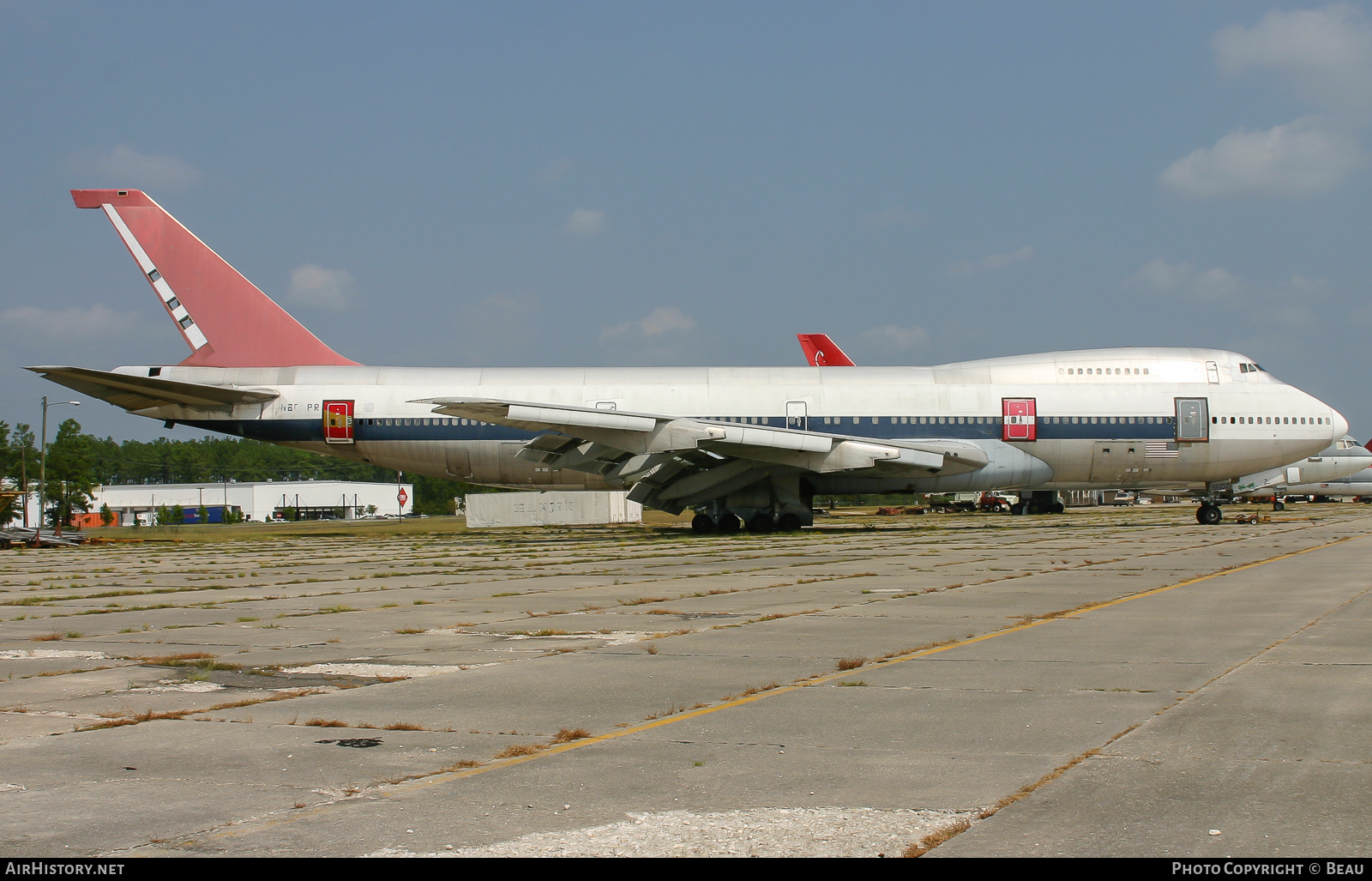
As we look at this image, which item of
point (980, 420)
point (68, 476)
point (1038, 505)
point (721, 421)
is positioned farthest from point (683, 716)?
point (68, 476)

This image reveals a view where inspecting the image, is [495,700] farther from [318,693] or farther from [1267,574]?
[1267,574]

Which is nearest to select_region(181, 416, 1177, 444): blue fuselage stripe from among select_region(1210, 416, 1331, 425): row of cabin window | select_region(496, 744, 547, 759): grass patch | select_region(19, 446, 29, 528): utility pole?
select_region(1210, 416, 1331, 425): row of cabin window

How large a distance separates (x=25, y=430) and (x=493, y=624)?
112m

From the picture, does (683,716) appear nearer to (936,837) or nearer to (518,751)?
(518,751)

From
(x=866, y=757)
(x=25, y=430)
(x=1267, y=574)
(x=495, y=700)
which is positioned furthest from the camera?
(x=25, y=430)

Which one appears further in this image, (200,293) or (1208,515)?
(1208,515)

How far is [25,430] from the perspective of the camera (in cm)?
10350

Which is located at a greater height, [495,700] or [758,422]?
[758,422]

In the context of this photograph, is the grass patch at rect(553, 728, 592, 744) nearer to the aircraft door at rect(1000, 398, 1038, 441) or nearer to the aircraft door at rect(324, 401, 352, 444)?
the aircraft door at rect(324, 401, 352, 444)

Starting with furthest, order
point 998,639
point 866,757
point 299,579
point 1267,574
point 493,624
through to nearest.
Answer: point 299,579
point 1267,574
point 493,624
point 998,639
point 866,757

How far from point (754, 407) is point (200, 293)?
15.4 metres

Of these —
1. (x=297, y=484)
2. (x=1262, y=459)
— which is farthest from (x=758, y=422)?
(x=297, y=484)

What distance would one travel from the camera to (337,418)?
28062 mm

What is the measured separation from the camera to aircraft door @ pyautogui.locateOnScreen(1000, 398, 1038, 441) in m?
28.2
